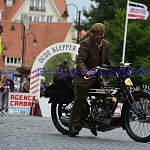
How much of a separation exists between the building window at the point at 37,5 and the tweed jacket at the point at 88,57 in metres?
132

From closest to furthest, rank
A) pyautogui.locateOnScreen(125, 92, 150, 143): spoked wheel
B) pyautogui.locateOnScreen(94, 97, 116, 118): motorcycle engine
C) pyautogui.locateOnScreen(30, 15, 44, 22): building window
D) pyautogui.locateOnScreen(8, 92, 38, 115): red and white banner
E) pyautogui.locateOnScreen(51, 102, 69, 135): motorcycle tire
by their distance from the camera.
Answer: pyautogui.locateOnScreen(125, 92, 150, 143): spoked wheel
pyautogui.locateOnScreen(94, 97, 116, 118): motorcycle engine
pyautogui.locateOnScreen(51, 102, 69, 135): motorcycle tire
pyautogui.locateOnScreen(8, 92, 38, 115): red and white banner
pyautogui.locateOnScreen(30, 15, 44, 22): building window

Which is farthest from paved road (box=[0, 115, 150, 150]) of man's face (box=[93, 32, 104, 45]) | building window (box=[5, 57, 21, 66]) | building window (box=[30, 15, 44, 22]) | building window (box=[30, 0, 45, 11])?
building window (box=[30, 15, 44, 22])

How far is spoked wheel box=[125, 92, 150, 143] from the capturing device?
31.9ft

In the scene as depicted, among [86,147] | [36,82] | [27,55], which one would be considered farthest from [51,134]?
[27,55]

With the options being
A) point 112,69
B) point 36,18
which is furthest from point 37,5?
point 112,69

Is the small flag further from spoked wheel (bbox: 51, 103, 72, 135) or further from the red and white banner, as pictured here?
spoked wheel (bbox: 51, 103, 72, 135)

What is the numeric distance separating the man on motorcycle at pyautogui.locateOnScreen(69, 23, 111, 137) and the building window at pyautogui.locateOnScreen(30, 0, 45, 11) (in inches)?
5200

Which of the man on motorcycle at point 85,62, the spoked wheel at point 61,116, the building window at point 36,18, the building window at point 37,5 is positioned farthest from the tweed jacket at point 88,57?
the building window at point 36,18

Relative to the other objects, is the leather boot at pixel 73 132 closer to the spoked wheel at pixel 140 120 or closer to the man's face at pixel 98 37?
the spoked wheel at pixel 140 120

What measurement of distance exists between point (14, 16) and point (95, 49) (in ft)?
425

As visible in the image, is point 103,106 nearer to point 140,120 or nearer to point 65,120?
point 140,120

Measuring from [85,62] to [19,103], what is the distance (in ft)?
50.4

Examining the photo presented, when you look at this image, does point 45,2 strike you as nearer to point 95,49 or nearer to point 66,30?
point 66,30

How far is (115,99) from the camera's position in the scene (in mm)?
10227
